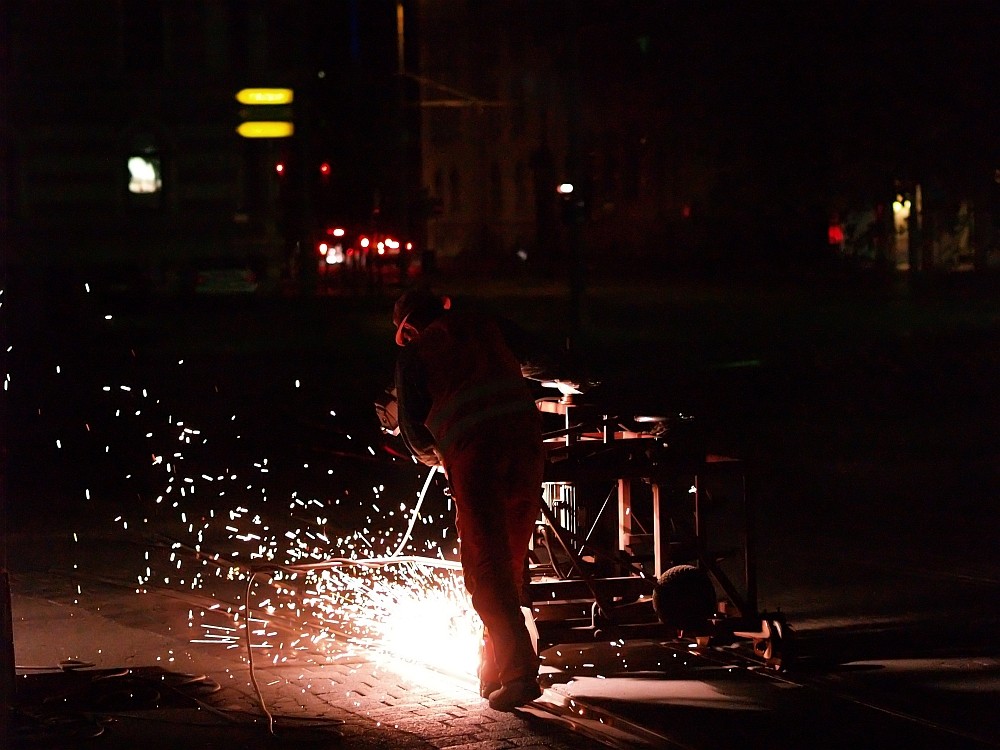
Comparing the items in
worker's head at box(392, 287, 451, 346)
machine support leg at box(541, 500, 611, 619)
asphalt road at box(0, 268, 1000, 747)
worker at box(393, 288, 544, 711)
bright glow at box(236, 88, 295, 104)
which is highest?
bright glow at box(236, 88, 295, 104)

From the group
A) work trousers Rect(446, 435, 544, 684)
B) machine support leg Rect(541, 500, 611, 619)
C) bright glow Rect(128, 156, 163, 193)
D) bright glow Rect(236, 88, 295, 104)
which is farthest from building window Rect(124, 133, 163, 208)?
work trousers Rect(446, 435, 544, 684)

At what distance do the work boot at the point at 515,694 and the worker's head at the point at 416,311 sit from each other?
5.30ft

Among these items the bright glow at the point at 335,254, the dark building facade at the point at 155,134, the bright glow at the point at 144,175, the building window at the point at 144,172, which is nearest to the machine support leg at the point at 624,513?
the dark building facade at the point at 155,134

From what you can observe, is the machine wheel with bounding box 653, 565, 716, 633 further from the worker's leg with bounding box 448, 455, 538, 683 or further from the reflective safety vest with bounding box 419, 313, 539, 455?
the reflective safety vest with bounding box 419, 313, 539, 455

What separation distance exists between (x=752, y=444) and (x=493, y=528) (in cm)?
1059

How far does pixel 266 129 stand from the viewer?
4975cm

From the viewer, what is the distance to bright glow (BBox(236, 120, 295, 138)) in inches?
1943

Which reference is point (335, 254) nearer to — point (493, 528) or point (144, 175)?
point (144, 175)

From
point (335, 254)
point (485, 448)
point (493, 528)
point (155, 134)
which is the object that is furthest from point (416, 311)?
point (335, 254)

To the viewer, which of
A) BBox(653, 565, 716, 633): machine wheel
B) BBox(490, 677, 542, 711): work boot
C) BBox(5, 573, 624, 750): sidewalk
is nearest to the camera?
BBox(5, 573, 624, 750): sidewalk

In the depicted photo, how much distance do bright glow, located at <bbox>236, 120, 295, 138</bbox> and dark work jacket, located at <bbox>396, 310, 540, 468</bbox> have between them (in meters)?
43.4

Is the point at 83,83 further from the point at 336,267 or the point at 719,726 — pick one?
the point at 719,726

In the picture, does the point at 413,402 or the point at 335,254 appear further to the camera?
the point at 335,254

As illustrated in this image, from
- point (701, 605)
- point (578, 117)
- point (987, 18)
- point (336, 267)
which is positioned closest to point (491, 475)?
point (701, 605)
